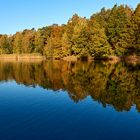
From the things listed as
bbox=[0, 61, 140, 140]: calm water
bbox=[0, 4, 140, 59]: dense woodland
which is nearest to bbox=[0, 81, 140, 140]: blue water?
bbox=[0, 61, 140, 140]: calm water

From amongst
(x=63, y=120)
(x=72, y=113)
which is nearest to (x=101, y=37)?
(x=72, y=113)

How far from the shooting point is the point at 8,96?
31469 millimetres

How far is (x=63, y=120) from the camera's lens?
2025 centimetres

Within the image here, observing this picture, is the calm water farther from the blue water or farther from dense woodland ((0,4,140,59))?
dense woodland ((0,4,140,59))

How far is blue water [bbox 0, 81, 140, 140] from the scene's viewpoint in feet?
54.9

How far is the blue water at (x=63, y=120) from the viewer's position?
1672 centimetres

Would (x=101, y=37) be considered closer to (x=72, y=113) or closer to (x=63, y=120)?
(x=72, y=113)

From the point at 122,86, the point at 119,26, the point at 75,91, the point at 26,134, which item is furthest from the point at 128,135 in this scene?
the point at 119,26

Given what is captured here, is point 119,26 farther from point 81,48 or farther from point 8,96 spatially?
point 8,96

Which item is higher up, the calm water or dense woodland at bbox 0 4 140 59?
dense woodland at bbox 0 4 140 59

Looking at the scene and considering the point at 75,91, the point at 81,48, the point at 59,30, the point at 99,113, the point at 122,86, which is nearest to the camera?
the point at 99,113

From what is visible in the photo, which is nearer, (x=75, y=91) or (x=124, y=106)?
(x=124, y=106)

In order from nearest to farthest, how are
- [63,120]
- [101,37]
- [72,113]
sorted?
[63,120], [72,113], [101,37]

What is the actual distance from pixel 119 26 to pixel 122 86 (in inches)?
2555
